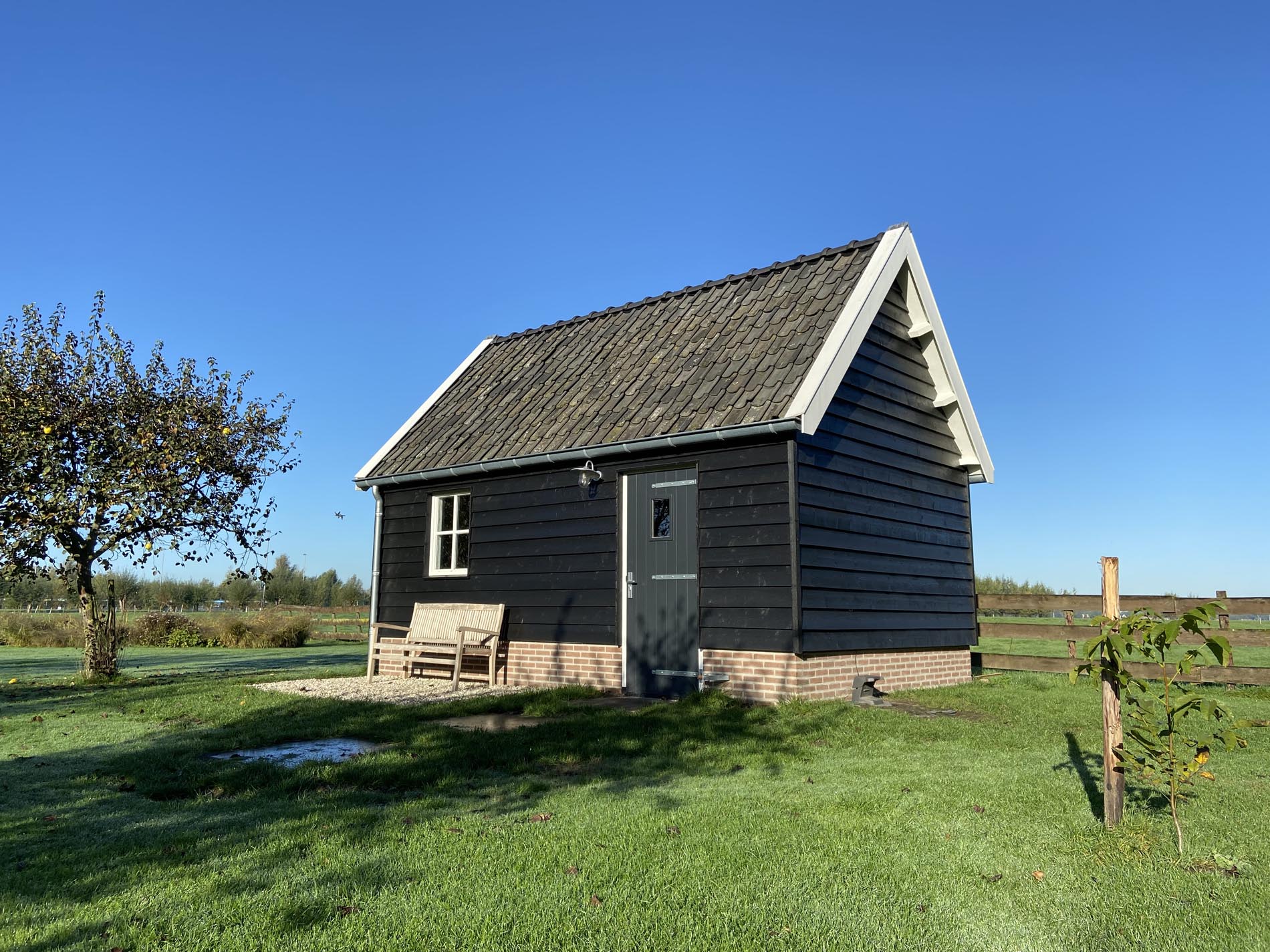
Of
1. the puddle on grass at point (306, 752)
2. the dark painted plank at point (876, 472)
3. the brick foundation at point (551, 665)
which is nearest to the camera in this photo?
the puddle on grass at point (306, 752)

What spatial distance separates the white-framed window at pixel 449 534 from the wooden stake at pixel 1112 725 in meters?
10.2

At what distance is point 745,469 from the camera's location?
10.7m

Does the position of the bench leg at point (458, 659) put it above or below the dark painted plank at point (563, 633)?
below

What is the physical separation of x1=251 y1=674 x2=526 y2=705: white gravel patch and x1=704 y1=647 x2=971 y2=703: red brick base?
2853 millimetres

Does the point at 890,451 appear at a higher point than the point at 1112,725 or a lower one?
higher

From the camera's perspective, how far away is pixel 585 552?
40.2 ft

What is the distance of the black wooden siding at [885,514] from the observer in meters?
10.6

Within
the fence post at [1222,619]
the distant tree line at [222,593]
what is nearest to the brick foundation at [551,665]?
the fence post at [1222,619]

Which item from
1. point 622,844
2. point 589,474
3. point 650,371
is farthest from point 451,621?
point 622,844

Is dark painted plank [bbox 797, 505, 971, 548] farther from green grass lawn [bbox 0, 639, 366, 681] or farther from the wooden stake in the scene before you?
green grass lawn [bbox 0, 639, 366, 681]

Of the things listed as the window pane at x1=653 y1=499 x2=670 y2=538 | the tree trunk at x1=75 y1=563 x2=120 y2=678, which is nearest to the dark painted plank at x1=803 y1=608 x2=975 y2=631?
the window pane at x1=653 y1=499 x2=670 y2=538

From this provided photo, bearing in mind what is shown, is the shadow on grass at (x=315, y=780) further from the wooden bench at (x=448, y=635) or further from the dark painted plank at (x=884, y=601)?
the wooden bench at (x=448, y=635)

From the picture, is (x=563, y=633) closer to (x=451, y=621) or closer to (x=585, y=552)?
(x=585, y=552)

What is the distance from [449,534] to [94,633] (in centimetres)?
628
